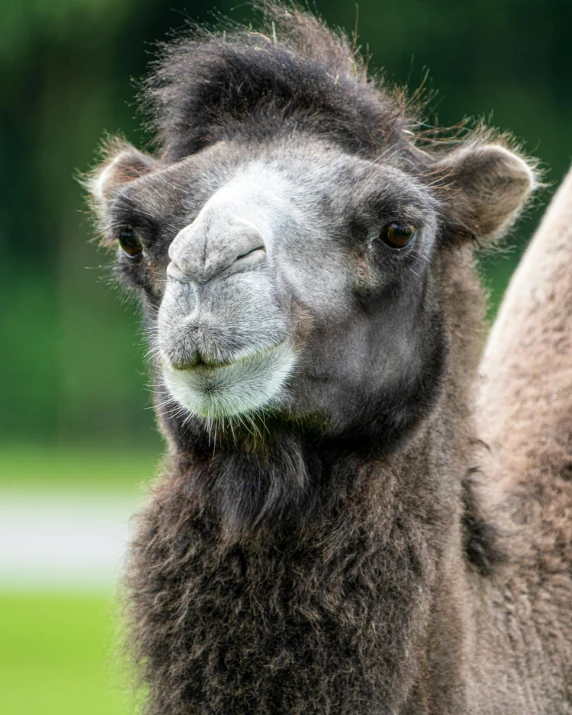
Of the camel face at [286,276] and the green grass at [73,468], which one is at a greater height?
the green grass at [73,468]

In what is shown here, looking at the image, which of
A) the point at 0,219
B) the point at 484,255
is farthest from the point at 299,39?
the point at 0,219

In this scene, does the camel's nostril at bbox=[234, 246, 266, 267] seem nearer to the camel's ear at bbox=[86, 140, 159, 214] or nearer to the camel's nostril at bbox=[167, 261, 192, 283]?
the camel's nostril at bbox=[167, 261, 192, 283]

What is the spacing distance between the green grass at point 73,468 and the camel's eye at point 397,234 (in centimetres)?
1533

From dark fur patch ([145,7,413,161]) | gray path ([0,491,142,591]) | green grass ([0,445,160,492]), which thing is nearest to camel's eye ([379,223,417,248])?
dark fur patch ([145,7,413,161])

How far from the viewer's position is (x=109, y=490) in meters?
20.7

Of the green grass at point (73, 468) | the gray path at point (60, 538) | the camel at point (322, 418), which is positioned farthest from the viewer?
the green grass at point (73, 468)

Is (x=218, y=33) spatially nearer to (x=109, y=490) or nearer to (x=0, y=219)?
(x=109, y=490)

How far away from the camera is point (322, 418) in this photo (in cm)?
464

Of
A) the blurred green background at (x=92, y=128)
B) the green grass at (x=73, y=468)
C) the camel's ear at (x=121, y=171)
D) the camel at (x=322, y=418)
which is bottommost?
the camel at (x=322, y=418)

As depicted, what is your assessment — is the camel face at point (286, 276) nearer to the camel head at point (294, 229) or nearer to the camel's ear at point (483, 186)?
→ the camel head at point (294, 229)

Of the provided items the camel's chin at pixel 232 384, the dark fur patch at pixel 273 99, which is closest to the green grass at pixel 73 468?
the dark fur patch at pixel 273 99

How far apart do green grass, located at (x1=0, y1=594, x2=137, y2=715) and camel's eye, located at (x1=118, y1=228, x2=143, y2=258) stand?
5.33m

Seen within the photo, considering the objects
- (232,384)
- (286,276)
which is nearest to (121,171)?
(286,276)

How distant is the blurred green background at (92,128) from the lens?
91.0 ft
